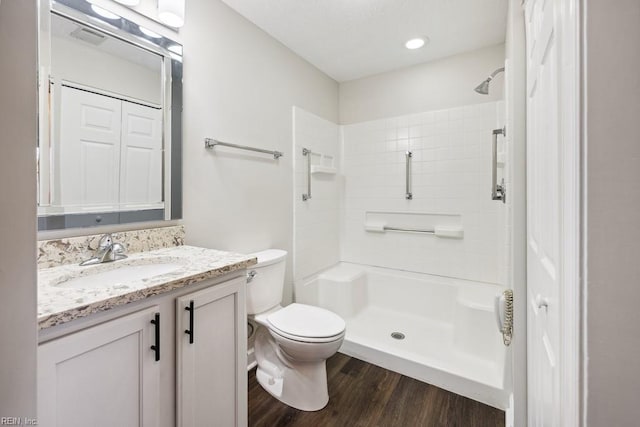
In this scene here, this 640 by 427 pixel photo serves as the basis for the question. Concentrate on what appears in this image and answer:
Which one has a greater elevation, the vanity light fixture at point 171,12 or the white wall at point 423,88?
the white wall at point 423,88

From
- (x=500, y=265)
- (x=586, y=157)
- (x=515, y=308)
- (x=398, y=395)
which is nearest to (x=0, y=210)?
(x=586, y=157)

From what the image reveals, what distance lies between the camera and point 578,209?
0.40 meters

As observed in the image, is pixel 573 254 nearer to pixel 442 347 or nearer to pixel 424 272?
pixel 442 347

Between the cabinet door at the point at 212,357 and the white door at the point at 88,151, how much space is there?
660 millimetres

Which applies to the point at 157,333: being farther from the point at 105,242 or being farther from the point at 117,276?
the point at 105,242

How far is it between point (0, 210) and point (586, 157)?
0.75 meters

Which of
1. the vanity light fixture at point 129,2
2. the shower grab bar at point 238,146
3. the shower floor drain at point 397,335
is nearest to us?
the vanity light fixture at point 129,2

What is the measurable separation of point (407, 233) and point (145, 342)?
7.36 ft

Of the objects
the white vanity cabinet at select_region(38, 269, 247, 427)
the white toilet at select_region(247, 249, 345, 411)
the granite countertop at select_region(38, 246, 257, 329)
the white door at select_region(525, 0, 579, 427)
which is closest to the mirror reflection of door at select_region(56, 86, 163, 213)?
the granite countertop at select_region(38, 246, 257, 329)

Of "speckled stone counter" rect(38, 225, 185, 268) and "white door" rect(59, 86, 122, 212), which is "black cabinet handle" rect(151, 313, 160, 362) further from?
"white door" rect(59, 86, 122, 212)

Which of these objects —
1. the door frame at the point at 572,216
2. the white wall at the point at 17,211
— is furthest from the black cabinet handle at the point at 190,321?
the door frame at the point at 572,216

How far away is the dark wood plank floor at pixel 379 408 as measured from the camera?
1493 millimetres

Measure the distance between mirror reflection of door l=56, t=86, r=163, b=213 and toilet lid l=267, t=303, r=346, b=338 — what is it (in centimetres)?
92

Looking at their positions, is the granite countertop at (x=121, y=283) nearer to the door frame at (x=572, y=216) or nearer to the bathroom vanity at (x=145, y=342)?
the bathroom vanity at (x=145, y=342)
